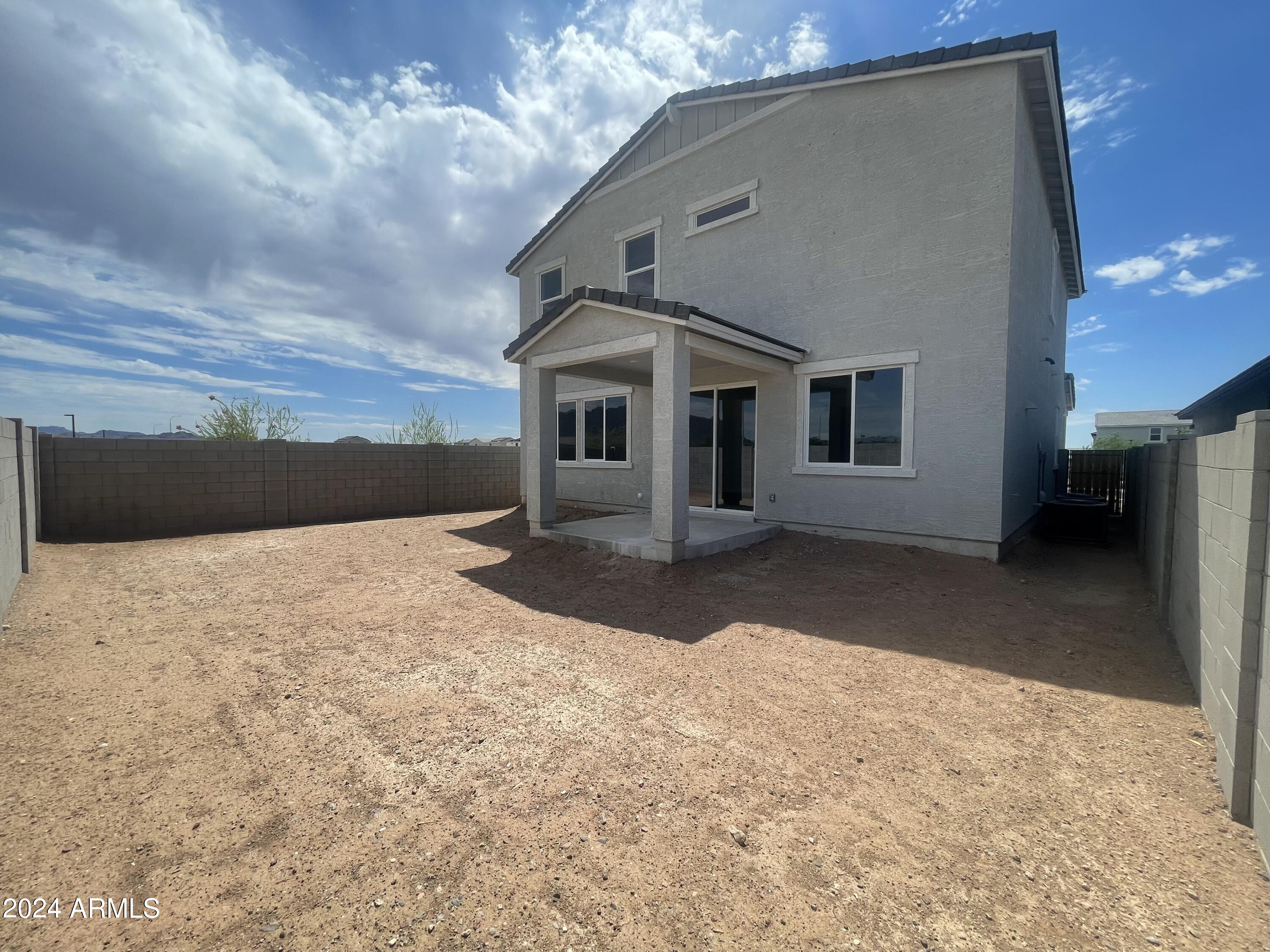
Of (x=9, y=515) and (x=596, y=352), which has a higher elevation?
(x=596, y=352)

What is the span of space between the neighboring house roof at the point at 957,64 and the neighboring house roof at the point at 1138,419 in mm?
36888

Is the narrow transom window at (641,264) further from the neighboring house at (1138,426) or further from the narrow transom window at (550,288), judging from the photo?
the neighboring house at (1138,426)

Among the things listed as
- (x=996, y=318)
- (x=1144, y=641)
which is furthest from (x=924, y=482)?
(x=1144, y=641)

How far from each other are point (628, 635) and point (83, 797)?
3.41 meters

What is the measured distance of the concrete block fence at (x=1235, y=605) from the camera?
2.26 m

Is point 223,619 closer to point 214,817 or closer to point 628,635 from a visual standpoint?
point 214,817

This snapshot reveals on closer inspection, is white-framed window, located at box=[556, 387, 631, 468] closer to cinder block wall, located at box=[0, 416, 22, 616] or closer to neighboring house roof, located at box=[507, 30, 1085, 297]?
neighboring house roof, located at box=[507, 30, 1085, 297]

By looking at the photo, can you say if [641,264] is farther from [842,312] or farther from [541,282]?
[842,312]

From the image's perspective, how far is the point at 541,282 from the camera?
43.8 ft

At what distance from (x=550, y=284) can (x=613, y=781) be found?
12.4 m

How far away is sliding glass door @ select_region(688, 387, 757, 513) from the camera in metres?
9.18

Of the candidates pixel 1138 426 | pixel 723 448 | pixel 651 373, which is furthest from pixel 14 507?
pixel 1138 426

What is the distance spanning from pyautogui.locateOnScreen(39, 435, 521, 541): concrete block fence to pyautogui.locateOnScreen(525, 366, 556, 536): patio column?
207 inches

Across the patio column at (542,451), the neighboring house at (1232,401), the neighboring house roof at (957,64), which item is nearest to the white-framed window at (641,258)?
the neighboring house roof at (957,64)
